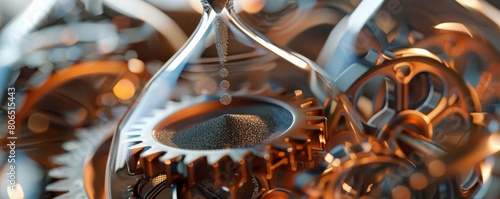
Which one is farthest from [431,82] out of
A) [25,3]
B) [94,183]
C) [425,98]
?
[25,3]

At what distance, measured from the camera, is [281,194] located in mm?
394

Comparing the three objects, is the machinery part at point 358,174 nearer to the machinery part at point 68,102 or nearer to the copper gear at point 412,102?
the copper gear at point 412,102

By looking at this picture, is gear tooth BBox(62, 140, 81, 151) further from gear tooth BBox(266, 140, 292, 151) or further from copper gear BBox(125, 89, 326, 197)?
gear tooth BBox(266, 140, 292, 151)

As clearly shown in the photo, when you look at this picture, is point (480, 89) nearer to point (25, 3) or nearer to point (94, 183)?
point (94, 183)

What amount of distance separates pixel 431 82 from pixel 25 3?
1.29ft

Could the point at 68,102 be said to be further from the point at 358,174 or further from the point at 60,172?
A: the point at 358,174

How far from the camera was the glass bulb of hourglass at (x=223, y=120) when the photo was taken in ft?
1.25

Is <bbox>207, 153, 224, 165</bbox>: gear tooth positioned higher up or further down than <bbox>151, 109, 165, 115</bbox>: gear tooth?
further down

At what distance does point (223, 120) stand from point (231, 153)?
6 cm

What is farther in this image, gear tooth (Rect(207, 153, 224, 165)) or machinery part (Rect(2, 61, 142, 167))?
machinery part (Rect(2, 61, 142, 167))

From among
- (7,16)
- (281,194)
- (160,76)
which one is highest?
(7,16)

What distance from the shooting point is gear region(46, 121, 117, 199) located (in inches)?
17.6

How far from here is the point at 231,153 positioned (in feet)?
1.24

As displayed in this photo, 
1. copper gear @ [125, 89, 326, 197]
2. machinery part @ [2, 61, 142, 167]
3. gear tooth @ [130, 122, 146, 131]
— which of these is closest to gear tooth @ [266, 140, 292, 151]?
copper gear @ [125, 89, 326, 197]
